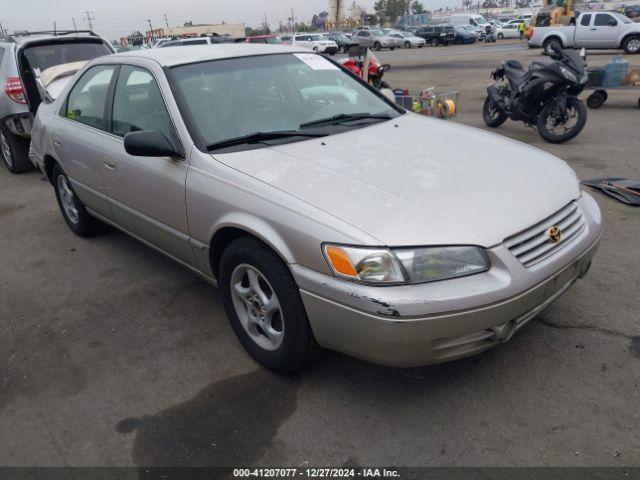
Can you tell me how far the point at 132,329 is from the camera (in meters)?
3.30

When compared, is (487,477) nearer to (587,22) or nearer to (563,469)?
(563,469)

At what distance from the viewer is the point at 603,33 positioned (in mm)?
21297

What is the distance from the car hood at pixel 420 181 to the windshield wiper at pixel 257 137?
0.29 feet

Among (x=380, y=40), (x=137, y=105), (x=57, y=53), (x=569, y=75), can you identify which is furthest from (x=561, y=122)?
→ (x=380, y=40)

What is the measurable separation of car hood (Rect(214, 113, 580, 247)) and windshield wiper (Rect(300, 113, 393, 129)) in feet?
0.58

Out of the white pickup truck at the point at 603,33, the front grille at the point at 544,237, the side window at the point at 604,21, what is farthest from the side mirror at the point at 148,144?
the side window at the point at 604,21

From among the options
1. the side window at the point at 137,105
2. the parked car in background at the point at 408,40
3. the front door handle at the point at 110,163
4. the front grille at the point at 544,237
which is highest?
the side window at the point at 137,105

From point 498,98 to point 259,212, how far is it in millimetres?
6804

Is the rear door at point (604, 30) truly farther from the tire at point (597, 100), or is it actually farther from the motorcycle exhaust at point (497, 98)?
the motorcycle exhaust at point (497, 98)

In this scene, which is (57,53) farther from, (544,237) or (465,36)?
(465,36)

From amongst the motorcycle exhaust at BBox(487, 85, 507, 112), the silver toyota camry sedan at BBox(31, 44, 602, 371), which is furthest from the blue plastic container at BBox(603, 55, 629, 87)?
the silver toyota camry sedan at BBox(31, 44, 602, 371)

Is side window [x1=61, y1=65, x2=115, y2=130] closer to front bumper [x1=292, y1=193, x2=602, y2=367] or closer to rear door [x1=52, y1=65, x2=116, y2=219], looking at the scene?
rear door [x1=52, y1=65, x2=116, y2=219]

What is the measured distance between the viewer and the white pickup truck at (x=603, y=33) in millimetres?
20844

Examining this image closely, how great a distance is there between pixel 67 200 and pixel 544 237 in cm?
415
